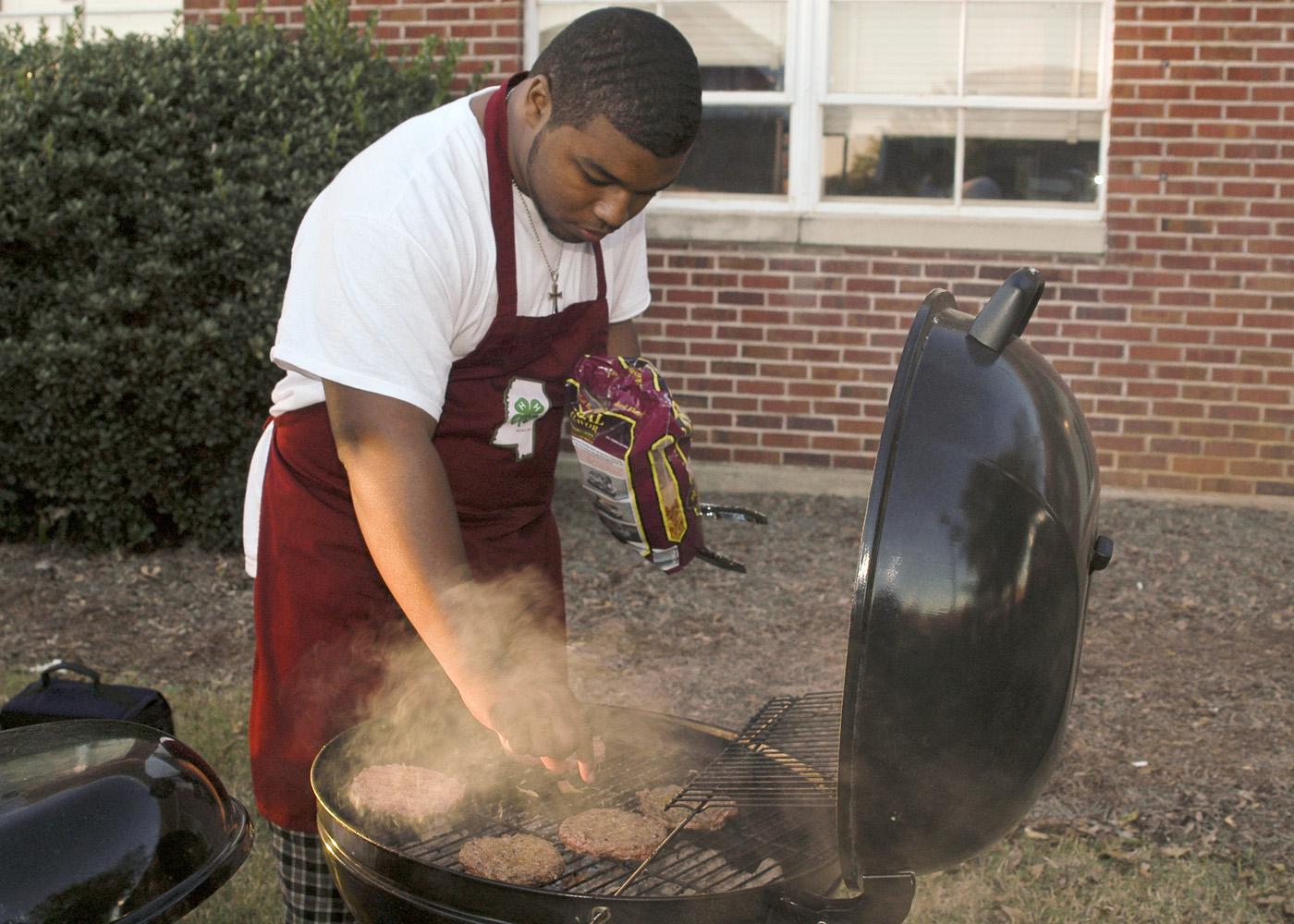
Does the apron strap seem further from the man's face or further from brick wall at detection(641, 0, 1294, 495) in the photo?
brick wall at detection(641, 0, 1294, 495)

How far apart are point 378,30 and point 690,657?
386cm

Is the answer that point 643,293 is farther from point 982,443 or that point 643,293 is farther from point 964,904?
point 964,904

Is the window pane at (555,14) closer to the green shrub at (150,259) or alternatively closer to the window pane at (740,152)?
the window pane at (740,152)

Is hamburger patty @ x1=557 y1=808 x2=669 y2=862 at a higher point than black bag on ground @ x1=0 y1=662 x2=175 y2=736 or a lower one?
higher

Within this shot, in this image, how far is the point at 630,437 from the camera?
7.73ft

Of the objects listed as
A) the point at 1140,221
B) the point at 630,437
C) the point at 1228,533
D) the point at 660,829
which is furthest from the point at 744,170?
the point at 660,829

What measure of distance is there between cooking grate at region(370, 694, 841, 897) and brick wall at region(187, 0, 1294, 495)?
13.9ft

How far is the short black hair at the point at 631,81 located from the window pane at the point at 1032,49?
478cm

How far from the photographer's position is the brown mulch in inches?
144

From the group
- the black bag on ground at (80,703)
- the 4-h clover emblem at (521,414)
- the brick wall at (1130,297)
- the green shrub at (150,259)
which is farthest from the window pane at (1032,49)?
the black bag on ground at (80,703)

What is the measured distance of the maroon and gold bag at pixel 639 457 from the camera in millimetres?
2365

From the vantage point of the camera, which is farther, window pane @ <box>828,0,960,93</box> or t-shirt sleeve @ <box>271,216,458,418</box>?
window pane @ <box>828,0,960,93</box>

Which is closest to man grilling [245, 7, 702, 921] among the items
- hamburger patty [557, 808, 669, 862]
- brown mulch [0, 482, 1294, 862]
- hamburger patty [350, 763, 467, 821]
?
hamburger patty [557, 808, 669, 862]

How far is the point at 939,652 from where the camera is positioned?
5.08 feet
